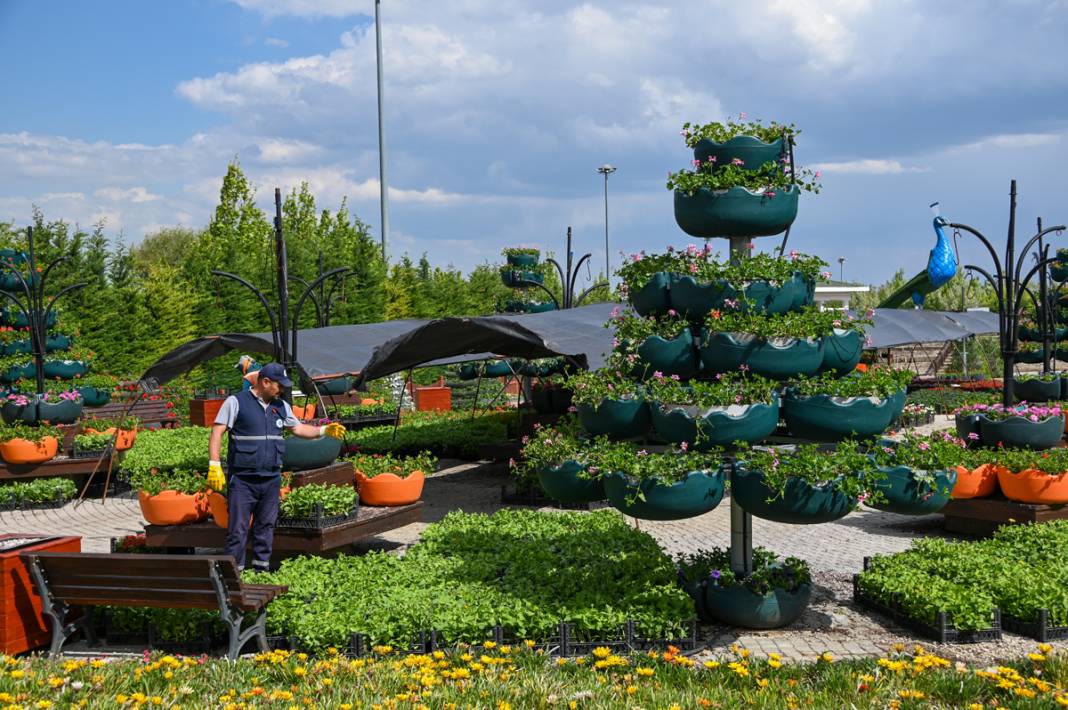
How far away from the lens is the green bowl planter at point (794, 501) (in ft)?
19.7

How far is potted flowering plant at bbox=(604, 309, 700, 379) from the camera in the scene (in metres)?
6.77

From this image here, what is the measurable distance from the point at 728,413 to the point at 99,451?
11.0m

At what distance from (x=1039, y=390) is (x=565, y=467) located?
9.66 m

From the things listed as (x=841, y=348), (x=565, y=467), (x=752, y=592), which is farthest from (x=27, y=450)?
(x=841, y=348)

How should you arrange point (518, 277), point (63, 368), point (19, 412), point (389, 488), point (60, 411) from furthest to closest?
point (518, 277)
point (63, 368)
point (60, 411)
point (19, 412)
point (389, 488)

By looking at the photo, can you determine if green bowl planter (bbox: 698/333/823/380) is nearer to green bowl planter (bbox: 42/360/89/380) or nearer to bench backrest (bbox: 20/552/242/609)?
bench backrest (bbox: 20/552/242/609)

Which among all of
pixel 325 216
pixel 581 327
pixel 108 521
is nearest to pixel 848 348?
pixel 581 327

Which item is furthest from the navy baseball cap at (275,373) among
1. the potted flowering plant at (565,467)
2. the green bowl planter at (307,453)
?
the potted flowering plant at (565,467)

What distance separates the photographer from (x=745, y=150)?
696 cm

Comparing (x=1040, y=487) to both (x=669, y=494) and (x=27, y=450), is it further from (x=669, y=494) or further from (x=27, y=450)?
(x=27, y=450)

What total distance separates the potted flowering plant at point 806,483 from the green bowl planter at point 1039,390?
8632 millimetres

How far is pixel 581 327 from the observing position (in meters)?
12.7

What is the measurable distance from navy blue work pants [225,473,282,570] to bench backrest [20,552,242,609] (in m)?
1.20

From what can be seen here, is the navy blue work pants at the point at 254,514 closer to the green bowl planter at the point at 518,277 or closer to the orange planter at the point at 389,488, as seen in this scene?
the orange planter at the point at 389,488
